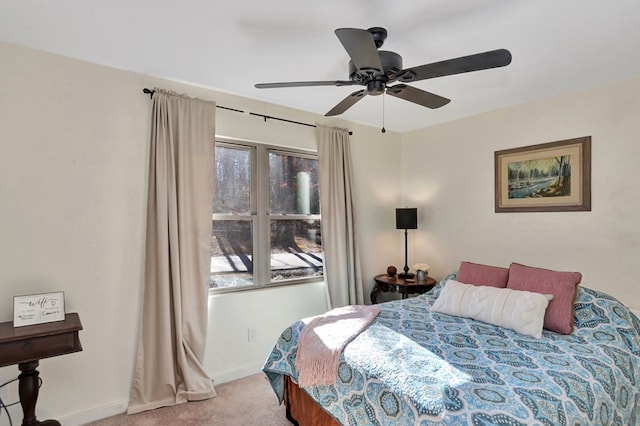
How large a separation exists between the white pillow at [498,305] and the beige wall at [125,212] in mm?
1017

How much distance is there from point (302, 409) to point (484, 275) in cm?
168

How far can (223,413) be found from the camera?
2.45 metres

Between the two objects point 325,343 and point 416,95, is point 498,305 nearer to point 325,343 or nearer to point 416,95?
point 325,343

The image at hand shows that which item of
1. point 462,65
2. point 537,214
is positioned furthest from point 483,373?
point 537,214

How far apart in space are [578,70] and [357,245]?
2.37 meters

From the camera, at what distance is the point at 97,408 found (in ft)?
7.75

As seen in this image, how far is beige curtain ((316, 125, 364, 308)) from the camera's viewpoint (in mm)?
3529

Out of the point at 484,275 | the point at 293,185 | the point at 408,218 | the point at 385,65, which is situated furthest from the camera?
the point at 408,218

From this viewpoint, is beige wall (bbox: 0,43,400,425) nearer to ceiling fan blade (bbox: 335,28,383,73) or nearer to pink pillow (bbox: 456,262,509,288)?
ceiling fan blade (bbox: 335,28,383,73)

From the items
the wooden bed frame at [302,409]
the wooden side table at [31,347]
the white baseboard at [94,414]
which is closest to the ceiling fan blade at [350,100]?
the wooden bed frame at [302,409]

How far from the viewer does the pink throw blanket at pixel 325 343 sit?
6.29 ft

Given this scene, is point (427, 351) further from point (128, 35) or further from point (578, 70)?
point (128, 35)

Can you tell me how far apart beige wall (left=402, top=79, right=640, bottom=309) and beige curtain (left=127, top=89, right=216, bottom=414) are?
252 centimetres

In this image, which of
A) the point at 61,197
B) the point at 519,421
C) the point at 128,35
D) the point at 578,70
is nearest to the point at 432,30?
the point at 578,70
